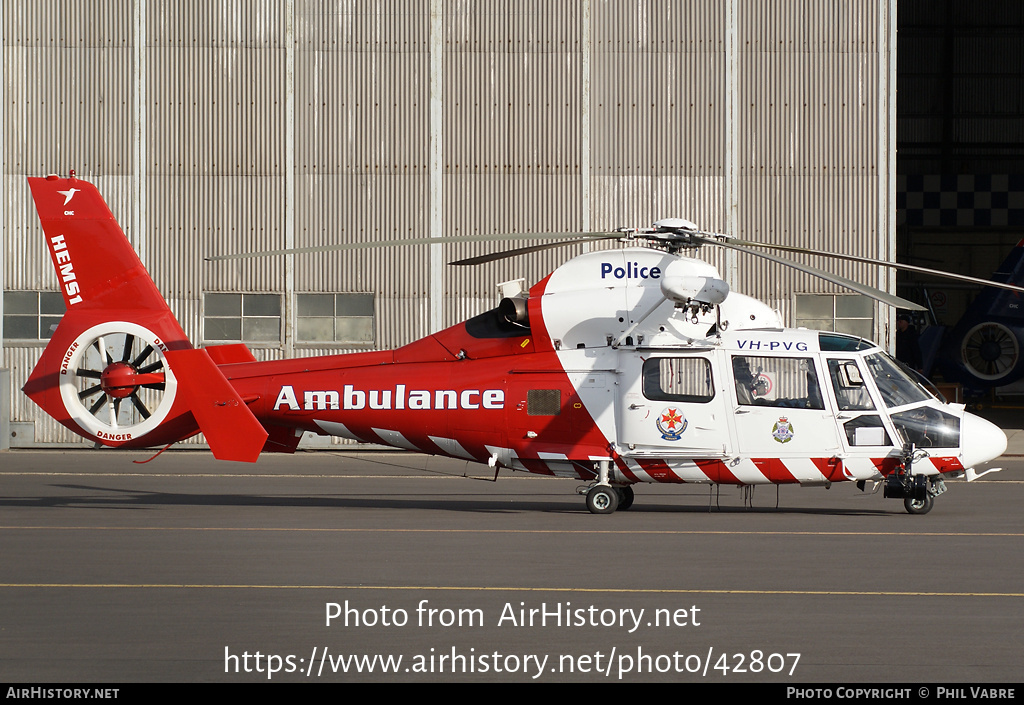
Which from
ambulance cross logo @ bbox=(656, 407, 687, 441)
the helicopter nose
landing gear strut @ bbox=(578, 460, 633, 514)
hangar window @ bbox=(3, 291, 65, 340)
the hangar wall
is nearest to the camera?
the helicopter nose

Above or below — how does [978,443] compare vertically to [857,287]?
below

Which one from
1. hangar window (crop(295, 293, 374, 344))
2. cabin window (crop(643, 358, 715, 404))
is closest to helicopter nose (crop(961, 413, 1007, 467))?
cabin window (crop(643, 358, 715, 404))

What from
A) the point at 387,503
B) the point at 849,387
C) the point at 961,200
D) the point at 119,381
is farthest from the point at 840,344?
the point at 961,200

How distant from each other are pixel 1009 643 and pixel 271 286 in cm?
1780

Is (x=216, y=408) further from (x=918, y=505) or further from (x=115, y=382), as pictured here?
(x=918, y=505)

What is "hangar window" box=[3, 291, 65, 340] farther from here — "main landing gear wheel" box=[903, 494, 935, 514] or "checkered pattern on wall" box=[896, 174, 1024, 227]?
"checkered pattern on wall" box=[896, 174, 1024, 227]

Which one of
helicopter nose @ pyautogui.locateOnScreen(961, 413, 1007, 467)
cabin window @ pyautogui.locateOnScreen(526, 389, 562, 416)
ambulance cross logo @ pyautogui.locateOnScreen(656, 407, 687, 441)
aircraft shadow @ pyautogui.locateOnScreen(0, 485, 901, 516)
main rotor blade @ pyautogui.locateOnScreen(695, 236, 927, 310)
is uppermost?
main rotor blade @ pyautogui.locateOnScreen(695, 236, 927, 310)

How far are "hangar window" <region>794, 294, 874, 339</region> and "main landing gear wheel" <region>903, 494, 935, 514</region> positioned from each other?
32.5 feet

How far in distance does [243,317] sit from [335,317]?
188cm

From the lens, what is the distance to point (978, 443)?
42.9ft

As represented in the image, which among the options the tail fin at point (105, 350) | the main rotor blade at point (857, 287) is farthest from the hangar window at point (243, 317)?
the main rotor blade at point (857, 287)

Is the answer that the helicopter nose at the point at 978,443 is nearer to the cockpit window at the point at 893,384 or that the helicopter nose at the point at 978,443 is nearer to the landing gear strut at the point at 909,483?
the landing gear strut at the point at 909,483

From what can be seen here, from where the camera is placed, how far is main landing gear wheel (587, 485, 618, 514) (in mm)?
13555

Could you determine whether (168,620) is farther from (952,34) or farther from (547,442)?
(952,34)
